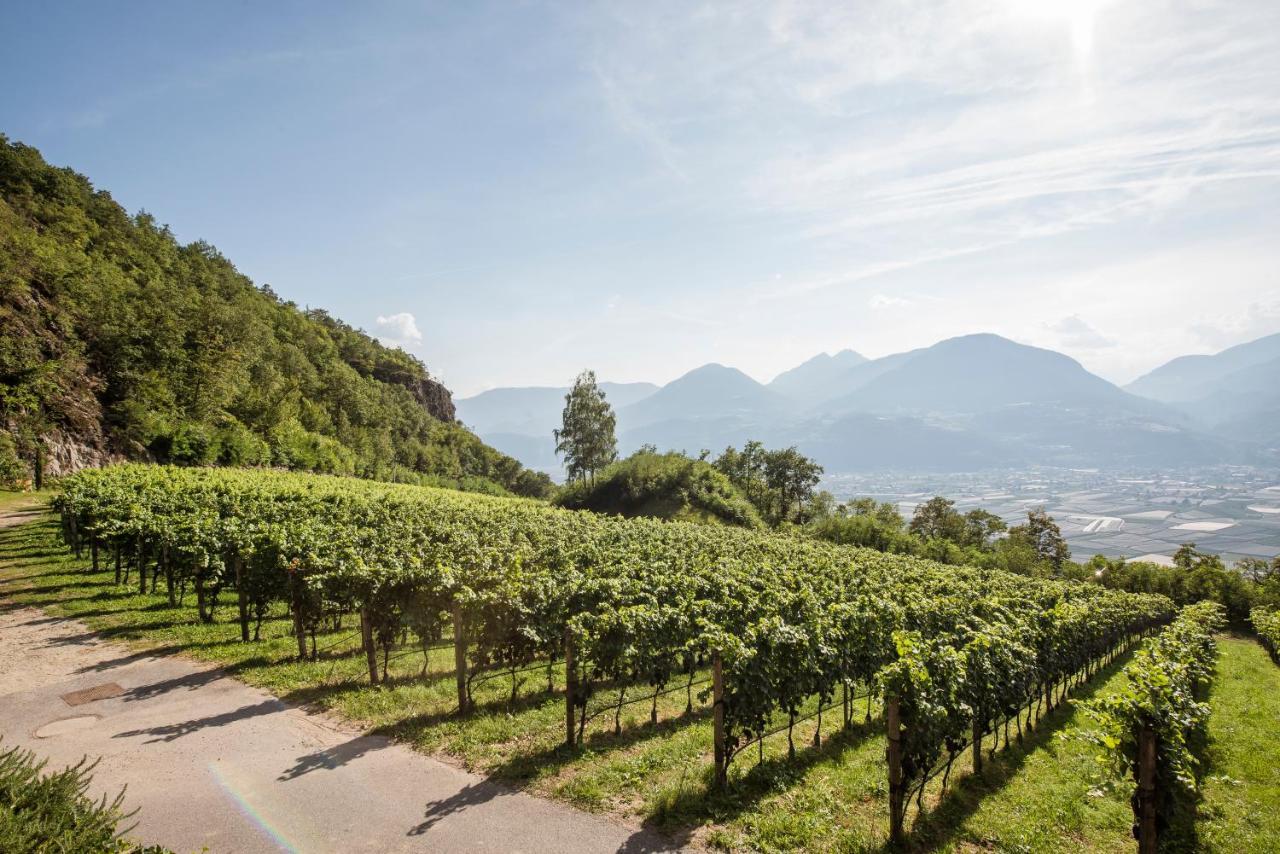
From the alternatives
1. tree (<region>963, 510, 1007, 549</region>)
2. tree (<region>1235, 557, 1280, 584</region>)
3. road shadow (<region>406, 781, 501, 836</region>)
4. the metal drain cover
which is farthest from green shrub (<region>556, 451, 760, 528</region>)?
tree (<region>1235, 557, 1280, 584</region>)

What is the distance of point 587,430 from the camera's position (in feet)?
246

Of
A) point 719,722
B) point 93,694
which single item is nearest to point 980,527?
point 719,722

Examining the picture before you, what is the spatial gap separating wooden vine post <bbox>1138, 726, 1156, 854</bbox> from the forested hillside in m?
63.3

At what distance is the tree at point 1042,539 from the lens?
75500mm

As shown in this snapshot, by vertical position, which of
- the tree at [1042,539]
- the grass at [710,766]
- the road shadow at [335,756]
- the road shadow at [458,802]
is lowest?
the tree at [1042,539]

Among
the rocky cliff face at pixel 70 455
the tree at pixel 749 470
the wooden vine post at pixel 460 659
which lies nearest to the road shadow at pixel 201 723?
the wooden vine post at pixel 460 659

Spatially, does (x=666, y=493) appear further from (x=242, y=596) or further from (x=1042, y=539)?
(x=1042, y=539)

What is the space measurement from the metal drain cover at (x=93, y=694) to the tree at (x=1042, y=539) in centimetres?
9003

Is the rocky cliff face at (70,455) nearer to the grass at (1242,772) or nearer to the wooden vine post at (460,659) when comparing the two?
the wooden vine post at (460,659)

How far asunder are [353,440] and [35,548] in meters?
62.9

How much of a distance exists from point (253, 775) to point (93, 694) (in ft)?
21.9

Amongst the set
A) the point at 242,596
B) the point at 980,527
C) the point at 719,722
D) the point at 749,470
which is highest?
the point at 749,470

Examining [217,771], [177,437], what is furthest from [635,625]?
[177,437]

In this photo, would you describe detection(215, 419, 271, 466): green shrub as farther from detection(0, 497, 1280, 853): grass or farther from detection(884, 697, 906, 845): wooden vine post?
detection(884, 697, 906, 845): wooden vine post
